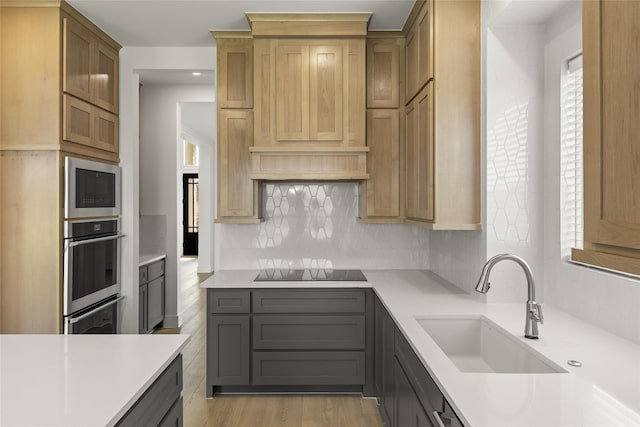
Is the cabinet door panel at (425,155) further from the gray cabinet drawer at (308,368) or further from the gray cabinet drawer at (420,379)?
the gray cabinet drawer at (308,368)

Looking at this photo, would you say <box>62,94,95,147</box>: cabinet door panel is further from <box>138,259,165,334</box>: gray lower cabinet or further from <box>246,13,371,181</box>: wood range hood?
<box>138,259,165,334</box>: gray lower cabinet

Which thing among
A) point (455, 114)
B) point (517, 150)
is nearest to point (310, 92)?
point (455, 114)

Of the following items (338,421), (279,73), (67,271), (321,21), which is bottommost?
(338,421)

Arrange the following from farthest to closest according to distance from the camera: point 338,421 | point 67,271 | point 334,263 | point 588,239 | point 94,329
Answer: point 334,263 < point 94,329 < point 67,271 < point 338,421 < point 588,239

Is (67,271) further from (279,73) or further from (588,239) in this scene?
(588,239)

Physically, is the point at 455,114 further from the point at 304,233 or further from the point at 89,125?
the point at 89,125

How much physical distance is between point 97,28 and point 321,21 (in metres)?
1.72

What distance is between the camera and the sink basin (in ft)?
6.32

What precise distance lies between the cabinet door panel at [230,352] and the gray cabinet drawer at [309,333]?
0.08 meters

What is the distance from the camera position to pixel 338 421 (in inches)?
110

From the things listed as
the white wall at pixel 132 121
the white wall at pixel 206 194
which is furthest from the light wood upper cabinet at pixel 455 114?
the white wall at pixel 206 194

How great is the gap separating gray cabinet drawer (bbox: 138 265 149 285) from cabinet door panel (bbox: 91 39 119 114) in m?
1.51

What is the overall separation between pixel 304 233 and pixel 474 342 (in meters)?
1.83

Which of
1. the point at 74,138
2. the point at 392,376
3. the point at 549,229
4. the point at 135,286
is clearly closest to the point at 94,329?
the point at 135,286
